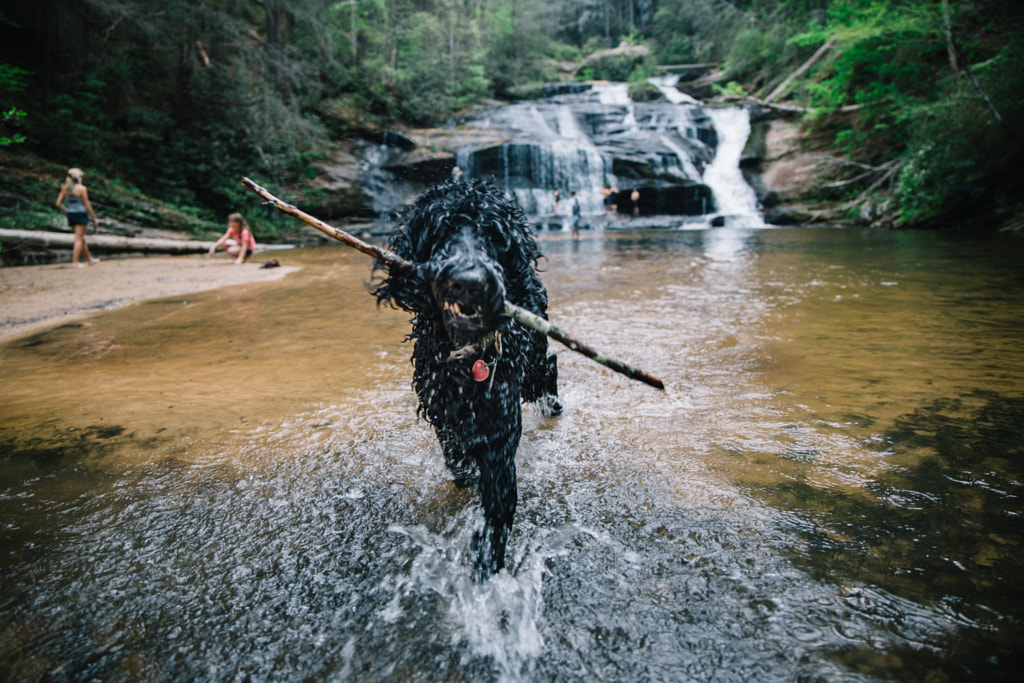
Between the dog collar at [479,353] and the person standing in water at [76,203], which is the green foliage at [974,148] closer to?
the dog collar at [479,353]

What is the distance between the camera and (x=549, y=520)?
2367mm

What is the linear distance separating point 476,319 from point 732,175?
25.4 m

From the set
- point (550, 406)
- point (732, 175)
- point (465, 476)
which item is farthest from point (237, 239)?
point (732, 175)

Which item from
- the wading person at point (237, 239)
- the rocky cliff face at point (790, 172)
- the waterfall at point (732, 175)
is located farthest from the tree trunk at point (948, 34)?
the wading person at point (237, 239)

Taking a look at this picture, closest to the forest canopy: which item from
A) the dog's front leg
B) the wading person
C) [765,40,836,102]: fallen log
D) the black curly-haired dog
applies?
[765,40,836,102]: fallen log

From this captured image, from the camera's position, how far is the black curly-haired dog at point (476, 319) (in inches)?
70.7

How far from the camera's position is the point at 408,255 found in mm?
2277

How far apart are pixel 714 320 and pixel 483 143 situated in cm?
2007

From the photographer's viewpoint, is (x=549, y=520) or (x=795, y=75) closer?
(x=549, y=520)

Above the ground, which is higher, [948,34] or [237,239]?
[948,34]

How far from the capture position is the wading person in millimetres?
12216

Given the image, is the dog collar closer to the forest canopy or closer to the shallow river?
the shallow river

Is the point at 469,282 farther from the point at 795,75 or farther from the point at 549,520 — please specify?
the point at 795,75

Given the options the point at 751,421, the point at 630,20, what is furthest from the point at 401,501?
the point at 630,20
